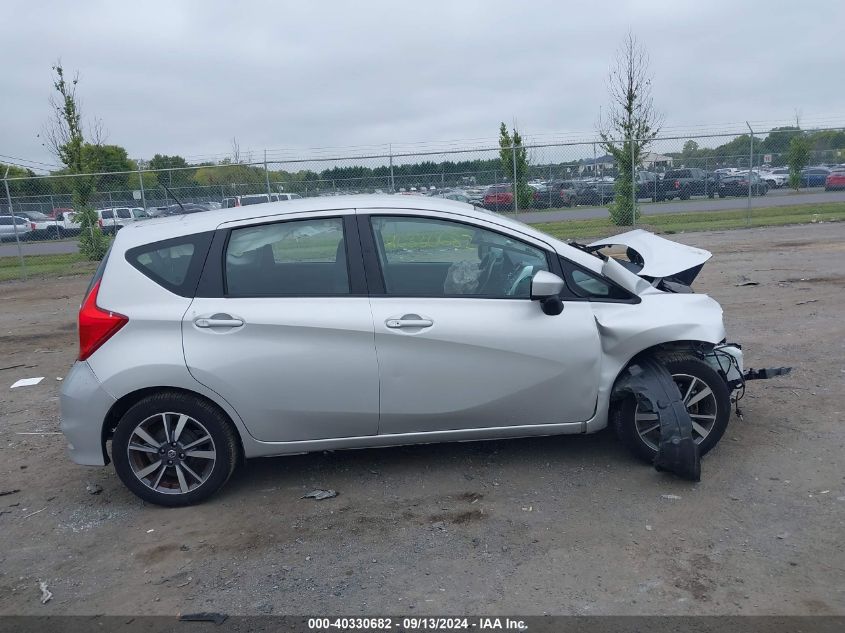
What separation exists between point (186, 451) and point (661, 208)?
1868cm

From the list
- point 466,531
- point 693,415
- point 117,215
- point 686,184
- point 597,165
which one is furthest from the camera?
point 686,184

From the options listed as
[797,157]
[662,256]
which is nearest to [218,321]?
[662,256]

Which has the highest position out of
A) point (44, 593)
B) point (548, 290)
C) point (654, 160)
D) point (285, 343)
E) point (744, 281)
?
point (654, 160)

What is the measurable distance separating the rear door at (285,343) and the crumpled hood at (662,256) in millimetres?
2045

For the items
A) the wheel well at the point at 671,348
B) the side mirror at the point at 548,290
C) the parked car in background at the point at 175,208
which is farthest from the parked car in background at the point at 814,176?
the side mirror at the point at 548,290

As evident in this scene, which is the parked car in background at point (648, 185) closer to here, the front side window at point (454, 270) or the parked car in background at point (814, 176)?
the parked car in background at point (814, 176)

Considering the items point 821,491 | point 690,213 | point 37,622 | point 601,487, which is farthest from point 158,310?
point 690,213

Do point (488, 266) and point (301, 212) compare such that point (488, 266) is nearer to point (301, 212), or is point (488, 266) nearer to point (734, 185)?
point (301, 212)

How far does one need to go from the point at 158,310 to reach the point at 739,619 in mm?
3399

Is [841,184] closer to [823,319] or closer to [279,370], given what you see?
[823,319]

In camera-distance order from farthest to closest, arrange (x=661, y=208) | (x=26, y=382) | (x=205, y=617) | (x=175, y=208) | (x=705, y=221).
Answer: (x=661, y=208), (x=705, y=221), (x=175, y=208), (x=26, y=382), (x=205, y=617)

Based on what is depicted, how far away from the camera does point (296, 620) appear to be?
3.34 m

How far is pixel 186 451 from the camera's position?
14.6 feet

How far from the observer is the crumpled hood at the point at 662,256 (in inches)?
201
